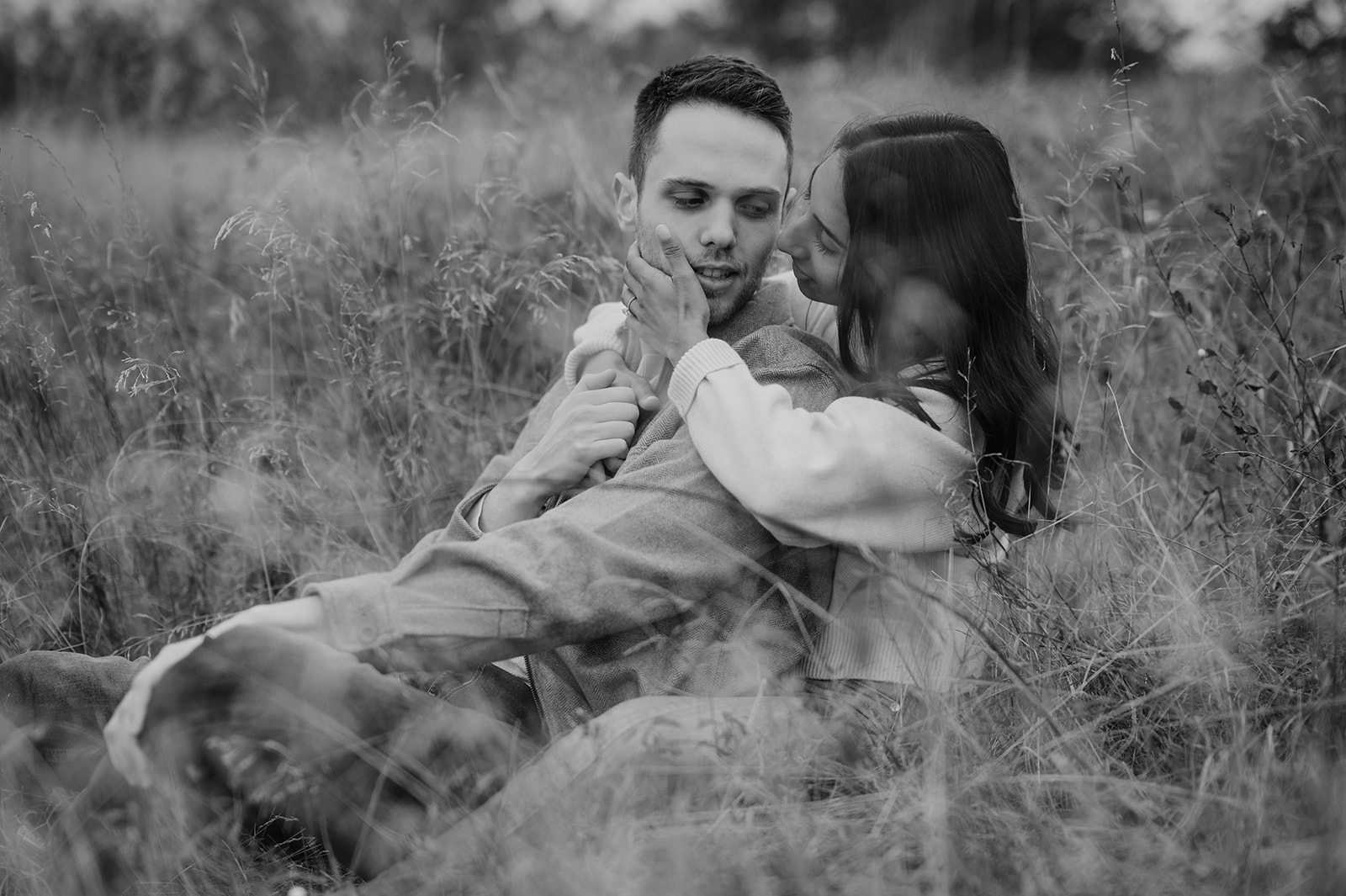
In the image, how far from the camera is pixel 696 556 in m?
2.06

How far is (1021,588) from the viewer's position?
2225 millimetres

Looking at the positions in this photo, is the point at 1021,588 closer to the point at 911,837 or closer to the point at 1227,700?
the point at 1227,700

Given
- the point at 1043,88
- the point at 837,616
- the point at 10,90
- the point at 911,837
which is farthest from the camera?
the point at 10,90

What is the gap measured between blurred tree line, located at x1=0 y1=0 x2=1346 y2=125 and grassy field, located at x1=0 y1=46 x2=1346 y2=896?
1.93 ft

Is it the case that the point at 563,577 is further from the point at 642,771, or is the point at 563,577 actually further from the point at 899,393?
the point at 899,393

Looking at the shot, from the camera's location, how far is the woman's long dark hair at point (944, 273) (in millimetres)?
2207

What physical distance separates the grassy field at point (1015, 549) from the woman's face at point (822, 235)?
31 centimetres

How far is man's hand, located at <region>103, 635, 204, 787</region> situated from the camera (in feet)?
5.68

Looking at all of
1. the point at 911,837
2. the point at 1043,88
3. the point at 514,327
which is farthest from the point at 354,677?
the point at 1043,88

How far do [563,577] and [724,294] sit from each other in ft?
2.67

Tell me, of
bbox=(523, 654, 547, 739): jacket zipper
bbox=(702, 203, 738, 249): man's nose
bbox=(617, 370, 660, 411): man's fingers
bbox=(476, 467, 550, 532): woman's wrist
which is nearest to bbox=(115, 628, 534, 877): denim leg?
bbox=(523, 654, 547, 739): jacket zipper

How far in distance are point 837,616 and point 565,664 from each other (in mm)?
→ 566

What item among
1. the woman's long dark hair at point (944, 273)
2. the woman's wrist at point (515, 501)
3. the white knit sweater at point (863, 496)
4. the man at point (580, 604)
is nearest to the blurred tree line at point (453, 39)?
the man at point (580, 604)

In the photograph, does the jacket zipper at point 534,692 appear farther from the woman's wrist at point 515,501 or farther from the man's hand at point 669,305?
the man's hand at point 669,305
